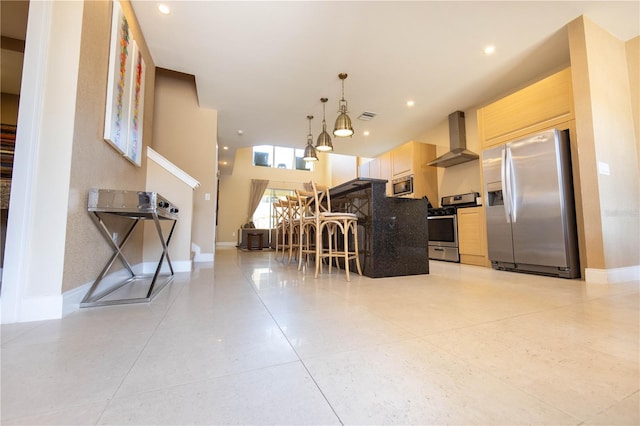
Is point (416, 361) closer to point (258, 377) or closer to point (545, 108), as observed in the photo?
point (258, 377)

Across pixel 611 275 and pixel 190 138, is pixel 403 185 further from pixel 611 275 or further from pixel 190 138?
pixel 190 138

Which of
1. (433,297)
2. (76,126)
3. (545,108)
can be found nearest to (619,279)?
(545,108)

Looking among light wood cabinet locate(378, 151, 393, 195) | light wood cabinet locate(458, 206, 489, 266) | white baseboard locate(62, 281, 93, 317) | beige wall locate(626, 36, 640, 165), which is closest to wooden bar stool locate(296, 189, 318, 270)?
white baseboard locate(62, 281, 93, 317)

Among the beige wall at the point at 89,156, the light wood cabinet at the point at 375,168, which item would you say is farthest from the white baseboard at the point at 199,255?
the light wood cabinet at the point at 375,168

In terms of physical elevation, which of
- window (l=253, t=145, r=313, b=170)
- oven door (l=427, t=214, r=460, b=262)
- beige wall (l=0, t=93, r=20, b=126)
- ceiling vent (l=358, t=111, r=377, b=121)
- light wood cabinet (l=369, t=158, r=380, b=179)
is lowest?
oven door (l=427, t=214, r=460, b=262)

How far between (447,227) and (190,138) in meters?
4.37

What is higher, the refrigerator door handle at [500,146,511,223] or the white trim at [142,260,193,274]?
the refrigerator door handle at [500,146,511,223]

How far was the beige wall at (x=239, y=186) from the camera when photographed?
347 inches

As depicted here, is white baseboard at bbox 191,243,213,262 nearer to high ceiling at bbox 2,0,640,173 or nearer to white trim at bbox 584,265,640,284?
high ceiling at bbox 2,0,640,173

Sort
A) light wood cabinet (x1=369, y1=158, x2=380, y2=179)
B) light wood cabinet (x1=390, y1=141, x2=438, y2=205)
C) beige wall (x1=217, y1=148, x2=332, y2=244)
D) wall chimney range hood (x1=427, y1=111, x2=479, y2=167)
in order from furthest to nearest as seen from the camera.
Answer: beige wall (x1=217, y1=148, x2=332, y2=244)
light wood cabinet (x1=369, y1=158, x2=380, y2=179)
light wood cabinet (x1=390, y1=141, x2=438, y2=205)
wall chimney range hood (x1=427, y1=111, x2=479, y2=167)

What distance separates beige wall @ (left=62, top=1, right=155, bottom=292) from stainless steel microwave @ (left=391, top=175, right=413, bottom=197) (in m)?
4.52

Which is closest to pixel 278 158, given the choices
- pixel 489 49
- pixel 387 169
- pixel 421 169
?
pixel 387 169

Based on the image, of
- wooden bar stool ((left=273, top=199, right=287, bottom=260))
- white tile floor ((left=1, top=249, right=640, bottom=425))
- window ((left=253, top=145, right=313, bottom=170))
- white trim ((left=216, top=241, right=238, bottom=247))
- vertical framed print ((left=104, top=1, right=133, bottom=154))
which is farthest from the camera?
window ((left=253, top=145, right=313, bottom=170))

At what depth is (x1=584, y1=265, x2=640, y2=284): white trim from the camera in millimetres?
2330
